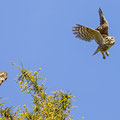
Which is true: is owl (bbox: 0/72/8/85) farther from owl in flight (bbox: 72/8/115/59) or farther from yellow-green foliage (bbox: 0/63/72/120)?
owl in flight (bbox: 72/8/115/59)

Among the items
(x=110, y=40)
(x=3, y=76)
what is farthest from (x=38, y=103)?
(x=110, y=40)

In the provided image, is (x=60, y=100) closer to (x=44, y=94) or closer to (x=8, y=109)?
(x=44, y=94)

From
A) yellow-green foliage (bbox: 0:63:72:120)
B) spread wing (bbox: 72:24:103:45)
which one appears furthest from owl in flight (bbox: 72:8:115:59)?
yellow-green foliage (bbox: 0:63:72:120)

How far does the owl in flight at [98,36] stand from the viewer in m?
10.9

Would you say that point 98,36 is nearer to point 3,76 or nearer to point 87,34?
point 87,34

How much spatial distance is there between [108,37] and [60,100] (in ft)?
15.0

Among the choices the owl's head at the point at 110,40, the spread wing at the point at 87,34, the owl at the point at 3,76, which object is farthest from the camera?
the spread wing at the point at 87,34

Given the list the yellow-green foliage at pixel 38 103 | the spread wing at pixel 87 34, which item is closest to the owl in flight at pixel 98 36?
the spread wing at pixel 87 34

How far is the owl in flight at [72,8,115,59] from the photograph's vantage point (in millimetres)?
10867

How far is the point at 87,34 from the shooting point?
1117cm

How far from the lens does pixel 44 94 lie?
275 inches

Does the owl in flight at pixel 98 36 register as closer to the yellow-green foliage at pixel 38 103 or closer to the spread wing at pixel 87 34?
the spread wing at pixel 87 34

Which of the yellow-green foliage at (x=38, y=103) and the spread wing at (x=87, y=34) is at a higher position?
the spread wing at (x=87, y=34)

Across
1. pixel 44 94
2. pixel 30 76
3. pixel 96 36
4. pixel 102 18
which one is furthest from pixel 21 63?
pixel 102 18
